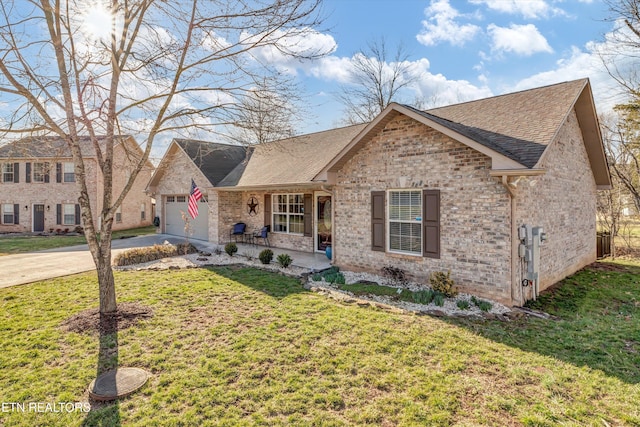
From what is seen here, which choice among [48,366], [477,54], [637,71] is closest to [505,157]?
[48,366]

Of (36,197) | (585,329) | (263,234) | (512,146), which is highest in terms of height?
(512,146)

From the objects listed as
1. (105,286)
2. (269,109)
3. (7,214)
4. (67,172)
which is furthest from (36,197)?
(269,109)

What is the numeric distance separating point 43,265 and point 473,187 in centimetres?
1313

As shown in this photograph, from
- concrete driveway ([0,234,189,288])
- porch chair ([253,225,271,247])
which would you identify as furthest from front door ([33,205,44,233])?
porch chair ([253,225,271,247])

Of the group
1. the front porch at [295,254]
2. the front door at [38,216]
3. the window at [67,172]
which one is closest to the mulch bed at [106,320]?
the front porch at [295,254]

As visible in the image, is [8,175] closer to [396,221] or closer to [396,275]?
[396,221]

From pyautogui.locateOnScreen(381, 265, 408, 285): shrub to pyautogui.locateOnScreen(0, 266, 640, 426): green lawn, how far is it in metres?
2.07

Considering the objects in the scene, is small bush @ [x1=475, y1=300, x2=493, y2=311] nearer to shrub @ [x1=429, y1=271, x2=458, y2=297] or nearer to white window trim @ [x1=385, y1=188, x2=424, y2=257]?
shrub @ [x1=429, y1=271, x2=458, y2=297]

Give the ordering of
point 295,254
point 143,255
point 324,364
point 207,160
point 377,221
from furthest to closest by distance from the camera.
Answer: point 207,160
point 295,254
point 143,255
point 377,221
point 324,364

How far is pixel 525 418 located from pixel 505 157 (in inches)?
175

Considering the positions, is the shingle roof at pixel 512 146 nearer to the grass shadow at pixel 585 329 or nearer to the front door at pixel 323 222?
Result: the grass shadow at pixel 585 329

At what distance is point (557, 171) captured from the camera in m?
8.54

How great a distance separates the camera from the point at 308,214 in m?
12.5

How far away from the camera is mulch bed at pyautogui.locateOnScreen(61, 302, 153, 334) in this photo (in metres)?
5.56
